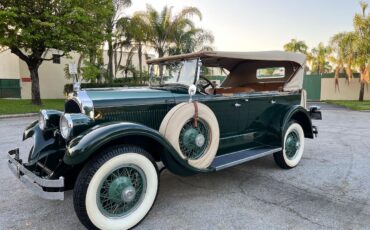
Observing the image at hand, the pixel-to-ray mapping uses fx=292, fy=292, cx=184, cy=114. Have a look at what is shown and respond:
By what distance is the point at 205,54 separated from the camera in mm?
3814

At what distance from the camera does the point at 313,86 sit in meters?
21.3

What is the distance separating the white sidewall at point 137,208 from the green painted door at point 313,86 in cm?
2051

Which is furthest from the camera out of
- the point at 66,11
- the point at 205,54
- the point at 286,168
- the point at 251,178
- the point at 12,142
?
the point at 66,11

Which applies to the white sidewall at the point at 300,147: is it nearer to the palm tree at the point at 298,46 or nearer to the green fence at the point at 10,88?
the green fence at the point at 10,88

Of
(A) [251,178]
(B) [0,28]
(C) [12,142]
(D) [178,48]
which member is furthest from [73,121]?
(D) [178,48]

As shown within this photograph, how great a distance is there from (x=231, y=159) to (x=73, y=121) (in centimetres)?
207

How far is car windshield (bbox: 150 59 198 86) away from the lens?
4.05 meters

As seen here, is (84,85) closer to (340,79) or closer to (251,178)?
(251,178)

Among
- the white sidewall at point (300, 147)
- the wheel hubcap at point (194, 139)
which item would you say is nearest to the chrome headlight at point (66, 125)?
the wheel hubcap at point (194, 139)

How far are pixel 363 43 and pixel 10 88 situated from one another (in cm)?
2443

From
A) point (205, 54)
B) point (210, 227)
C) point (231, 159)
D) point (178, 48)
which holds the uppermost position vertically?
point (178, 48)

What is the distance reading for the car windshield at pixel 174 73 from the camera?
4055 mm

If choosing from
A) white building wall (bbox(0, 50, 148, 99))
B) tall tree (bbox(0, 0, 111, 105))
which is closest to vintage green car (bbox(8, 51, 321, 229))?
tall tree (bbox(0, 0, 111, 105))

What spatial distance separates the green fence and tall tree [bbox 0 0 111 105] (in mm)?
9066
